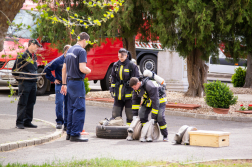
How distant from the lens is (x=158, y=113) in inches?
303

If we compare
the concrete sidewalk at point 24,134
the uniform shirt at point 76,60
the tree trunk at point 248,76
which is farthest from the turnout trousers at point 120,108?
the tree trunk at point 248,76

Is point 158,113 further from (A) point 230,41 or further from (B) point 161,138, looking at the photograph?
(A) point 230,41

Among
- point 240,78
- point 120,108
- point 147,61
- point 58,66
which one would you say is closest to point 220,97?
point 120,108

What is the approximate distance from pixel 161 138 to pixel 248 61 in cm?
1296

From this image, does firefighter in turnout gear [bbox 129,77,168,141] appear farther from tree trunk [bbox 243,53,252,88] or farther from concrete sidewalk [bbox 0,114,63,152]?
tree trunk [bbox 243,53,252,88]

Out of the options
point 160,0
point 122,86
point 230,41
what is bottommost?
point 122,86

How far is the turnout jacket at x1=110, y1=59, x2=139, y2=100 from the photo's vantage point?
8727 millimetres

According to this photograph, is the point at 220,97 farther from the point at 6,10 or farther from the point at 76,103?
the point at 6,10

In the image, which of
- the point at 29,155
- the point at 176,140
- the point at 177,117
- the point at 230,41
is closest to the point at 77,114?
the point at 29,155

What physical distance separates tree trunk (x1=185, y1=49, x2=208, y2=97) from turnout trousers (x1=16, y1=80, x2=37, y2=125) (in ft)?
24.6

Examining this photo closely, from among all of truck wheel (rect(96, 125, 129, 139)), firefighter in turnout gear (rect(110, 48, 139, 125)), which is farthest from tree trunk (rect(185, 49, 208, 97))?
truck wheel (rect(96, 125, 129, 139))

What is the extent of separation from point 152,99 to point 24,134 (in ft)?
9.11

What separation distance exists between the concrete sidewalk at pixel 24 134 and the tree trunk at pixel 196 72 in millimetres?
7045

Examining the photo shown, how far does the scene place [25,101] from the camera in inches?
343
